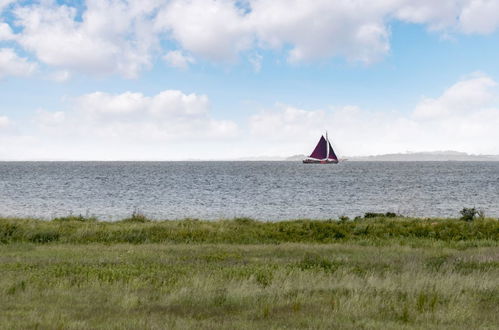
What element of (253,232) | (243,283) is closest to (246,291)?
(243,283)

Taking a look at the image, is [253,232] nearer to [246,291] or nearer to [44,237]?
[44,237]

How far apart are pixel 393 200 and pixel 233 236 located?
4442cm

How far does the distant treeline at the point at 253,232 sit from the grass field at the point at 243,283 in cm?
15

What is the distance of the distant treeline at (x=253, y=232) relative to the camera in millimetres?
23797

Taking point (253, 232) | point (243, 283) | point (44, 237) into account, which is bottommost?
point (253, 232)

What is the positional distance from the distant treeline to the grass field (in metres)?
0.15

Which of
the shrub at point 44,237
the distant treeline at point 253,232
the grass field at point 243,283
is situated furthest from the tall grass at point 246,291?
the distant treeline at point 253,232

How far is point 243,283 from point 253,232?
1379cm

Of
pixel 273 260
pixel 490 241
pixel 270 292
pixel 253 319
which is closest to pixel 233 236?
pixel 273 260

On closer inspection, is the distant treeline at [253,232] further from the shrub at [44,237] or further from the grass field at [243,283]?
the grass field at [243,283]

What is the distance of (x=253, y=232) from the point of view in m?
25.5

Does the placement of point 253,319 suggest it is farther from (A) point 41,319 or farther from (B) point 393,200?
(B) point 393,200

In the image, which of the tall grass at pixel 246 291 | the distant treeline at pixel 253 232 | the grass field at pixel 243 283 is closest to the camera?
the tall grass at pixel 246 291

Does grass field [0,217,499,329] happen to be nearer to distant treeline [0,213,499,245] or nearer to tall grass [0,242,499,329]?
tall grass [0,242,499,329]
